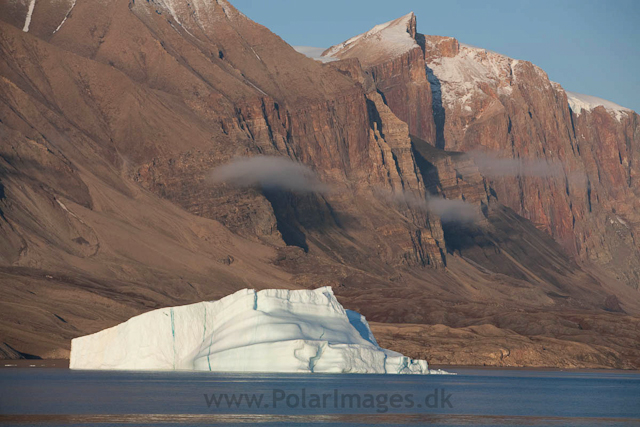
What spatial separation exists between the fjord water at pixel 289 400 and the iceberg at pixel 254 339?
86.4 inches

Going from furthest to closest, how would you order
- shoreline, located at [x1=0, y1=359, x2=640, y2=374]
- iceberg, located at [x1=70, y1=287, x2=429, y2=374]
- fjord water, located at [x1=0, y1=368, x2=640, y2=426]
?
1. shoreline, located at [x1=0, y1=359, x2=640, y2=374]
2. iceberg, located at [x1=70, y1=287, x2=429, y2=374]
3. fjord water, located at [x1=0, y1=368, x2=640, y2=426]

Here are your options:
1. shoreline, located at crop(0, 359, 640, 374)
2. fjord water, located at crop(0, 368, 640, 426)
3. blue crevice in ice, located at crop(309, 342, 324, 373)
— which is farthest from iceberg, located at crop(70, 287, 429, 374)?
shoreline, located at crop(0, 359, 640, 374)

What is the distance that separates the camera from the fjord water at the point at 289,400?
79.8 meters

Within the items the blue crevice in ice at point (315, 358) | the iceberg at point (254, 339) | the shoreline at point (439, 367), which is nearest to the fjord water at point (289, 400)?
the iceberg at point (254, 339)

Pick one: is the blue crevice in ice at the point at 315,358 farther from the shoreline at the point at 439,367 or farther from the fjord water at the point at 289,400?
the shoreline at the point at 439,367

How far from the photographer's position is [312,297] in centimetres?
Answer: 11750

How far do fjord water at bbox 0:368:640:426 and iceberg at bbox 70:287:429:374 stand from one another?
2.19m

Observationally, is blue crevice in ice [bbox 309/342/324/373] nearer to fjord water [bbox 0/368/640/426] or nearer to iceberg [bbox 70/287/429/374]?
iceberg [bbox 70/287/429/374]

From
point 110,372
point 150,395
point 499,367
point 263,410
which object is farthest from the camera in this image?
point 499,367

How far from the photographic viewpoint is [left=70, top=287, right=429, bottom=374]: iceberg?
11044 cm

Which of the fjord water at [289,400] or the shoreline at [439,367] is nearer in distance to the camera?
the fjord water at [289,400]

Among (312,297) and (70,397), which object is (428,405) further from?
(70,397)

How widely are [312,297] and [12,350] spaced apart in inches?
2840

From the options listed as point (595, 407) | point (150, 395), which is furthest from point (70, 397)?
point (595, 407)
